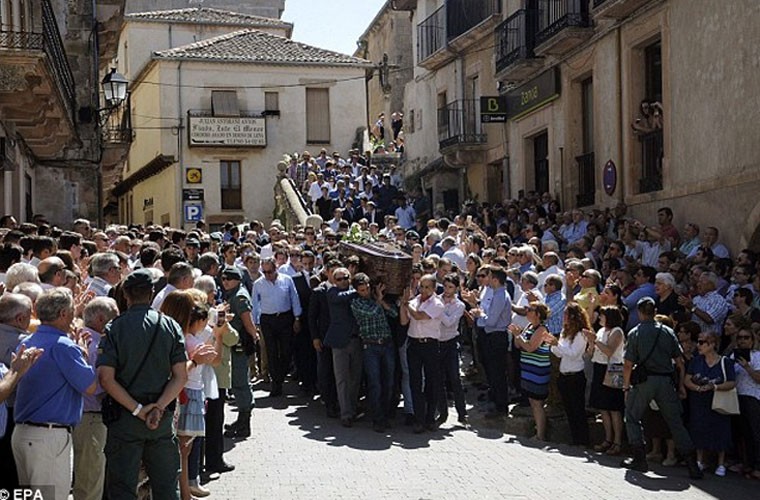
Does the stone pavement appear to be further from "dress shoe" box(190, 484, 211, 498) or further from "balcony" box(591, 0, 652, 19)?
"balcony" box(591, 0, 652, 19)

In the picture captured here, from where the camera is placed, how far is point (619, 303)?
12.2 metres

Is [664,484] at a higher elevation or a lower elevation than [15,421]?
lower

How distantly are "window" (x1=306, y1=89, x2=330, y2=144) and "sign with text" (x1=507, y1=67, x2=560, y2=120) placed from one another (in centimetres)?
1684

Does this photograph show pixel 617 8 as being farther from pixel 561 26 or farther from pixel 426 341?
pixel 426 341

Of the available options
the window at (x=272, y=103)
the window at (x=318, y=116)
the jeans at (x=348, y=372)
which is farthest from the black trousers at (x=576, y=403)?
the window at (x=318, y=116)

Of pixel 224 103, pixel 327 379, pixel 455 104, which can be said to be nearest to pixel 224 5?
pixel 224 103

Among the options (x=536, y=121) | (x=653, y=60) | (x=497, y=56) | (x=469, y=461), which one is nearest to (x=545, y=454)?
(x=469, y=461)

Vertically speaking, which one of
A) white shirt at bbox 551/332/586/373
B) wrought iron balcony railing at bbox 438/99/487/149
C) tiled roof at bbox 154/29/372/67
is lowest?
white shirt at bbox 551/332/586/373

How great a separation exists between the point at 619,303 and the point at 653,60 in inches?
305

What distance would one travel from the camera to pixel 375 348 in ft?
39.9

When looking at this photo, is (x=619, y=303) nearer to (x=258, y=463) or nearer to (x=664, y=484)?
(x=664, y=484)

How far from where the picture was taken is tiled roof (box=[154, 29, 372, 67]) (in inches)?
1558

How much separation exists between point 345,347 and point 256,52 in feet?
97.8

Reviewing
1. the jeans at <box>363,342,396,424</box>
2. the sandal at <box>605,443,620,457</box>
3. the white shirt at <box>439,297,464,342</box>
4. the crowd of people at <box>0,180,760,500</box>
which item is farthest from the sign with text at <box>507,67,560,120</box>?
the sandal at <box>605,443,620,457</box>
